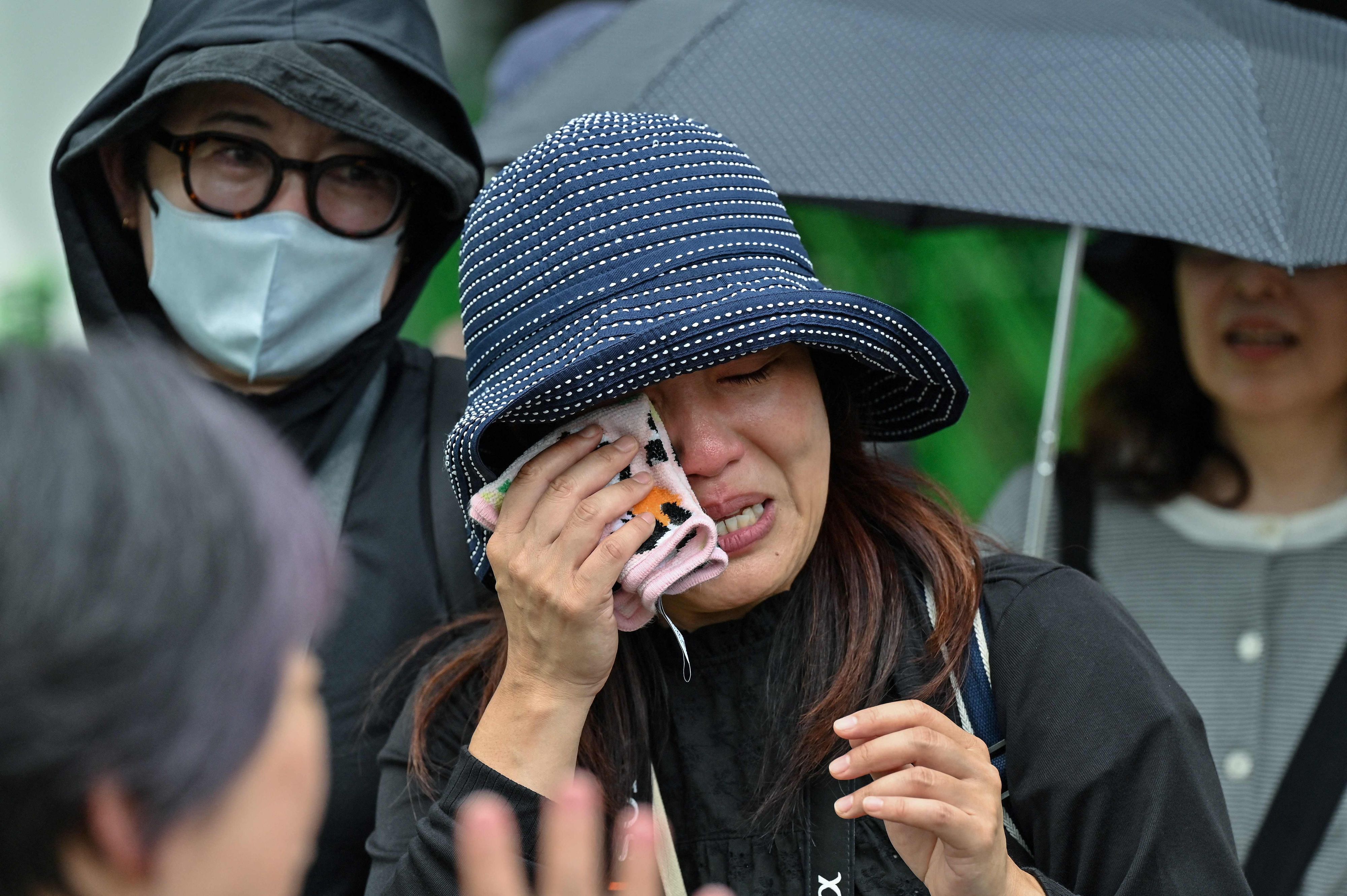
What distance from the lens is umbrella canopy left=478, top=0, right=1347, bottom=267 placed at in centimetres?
241

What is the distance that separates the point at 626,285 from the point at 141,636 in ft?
3.32

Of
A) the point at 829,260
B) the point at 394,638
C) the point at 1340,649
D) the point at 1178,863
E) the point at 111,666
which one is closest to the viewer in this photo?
the point at 111,666

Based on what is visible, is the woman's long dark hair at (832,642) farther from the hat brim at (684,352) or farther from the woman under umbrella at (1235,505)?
the woman under umbrella at (1235,505)

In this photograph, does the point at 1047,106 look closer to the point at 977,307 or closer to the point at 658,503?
the point at 658,503

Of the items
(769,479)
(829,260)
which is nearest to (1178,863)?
(769,479)

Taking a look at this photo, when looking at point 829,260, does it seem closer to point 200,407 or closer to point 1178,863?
point 1178,863

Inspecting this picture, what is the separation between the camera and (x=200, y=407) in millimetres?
1112

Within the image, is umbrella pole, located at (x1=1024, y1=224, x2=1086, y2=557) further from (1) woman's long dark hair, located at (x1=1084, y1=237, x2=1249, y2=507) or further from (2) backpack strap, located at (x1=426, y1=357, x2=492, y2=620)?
(2) backpack strap, located at (x1=426, y1=357, x2=492, y2=620)

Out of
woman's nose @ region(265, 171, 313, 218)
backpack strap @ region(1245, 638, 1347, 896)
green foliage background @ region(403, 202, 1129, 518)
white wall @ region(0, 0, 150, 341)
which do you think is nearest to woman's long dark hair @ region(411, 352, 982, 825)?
woman's nose @ region(265, 171, 313, 218)

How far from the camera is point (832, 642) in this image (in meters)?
2.04

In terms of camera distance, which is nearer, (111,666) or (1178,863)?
(111,666)

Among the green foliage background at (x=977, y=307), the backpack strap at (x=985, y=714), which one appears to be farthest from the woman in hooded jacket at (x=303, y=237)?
the green foliage background at (x=977, y=307)

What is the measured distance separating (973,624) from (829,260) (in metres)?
4.42

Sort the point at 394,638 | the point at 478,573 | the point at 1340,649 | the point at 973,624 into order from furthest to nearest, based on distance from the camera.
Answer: the point at 1340,649 → the point at 394,638 → the point at 478,573 → the point at 973,624
